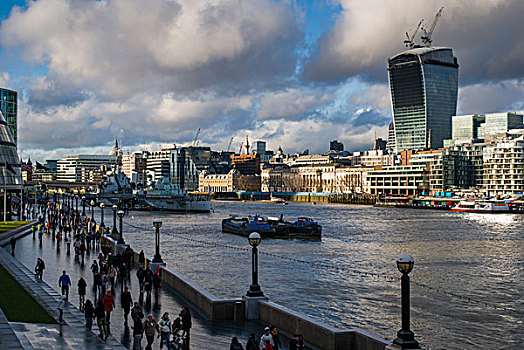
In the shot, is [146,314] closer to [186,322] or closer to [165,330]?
[186,322]

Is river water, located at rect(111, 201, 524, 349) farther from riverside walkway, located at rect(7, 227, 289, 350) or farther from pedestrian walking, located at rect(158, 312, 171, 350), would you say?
pedestrian walking, located at rect(158, 312, 171, 350)

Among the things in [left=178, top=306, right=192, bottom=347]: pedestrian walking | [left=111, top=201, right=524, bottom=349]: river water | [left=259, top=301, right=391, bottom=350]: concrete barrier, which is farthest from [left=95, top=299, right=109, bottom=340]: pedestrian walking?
[left=111, top=201, right=524, bottom=349]: river water

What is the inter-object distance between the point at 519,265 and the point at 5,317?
4418cm

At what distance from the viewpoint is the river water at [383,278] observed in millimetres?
28891

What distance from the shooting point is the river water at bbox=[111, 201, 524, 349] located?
2889 centimetres

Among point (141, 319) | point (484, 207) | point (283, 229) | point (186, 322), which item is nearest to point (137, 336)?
point (186, 322)

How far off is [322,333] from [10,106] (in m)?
151

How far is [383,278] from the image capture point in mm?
42469

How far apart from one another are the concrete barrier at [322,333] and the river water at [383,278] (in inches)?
247

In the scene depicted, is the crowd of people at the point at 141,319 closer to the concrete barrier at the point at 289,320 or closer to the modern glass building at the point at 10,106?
the concrete barrier at the point at 289,320

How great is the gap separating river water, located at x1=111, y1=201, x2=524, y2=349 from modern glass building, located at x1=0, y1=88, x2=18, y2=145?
91.2 meters

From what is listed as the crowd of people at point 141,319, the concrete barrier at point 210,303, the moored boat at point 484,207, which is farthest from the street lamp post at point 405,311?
the moored boat at point 484,207

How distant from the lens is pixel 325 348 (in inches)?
796

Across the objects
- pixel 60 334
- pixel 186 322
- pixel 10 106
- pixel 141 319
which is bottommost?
pixel 141 319
